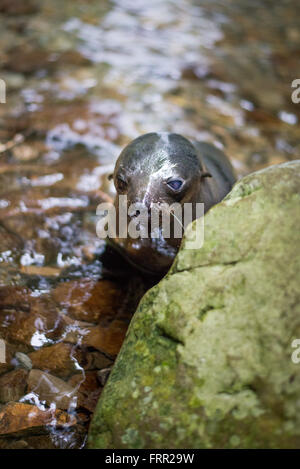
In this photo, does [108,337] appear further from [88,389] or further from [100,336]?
[88,389]

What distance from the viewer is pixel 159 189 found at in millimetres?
2865

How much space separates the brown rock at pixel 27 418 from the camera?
217cm

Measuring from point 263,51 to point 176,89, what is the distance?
243 cm

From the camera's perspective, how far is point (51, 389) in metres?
2.41

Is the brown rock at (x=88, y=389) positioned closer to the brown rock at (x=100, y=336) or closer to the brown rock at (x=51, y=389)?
the brown rock at (x=51, y=389)

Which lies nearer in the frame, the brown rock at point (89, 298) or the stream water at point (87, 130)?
the stream water at point (87, 130)

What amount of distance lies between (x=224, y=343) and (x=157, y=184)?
1.27m

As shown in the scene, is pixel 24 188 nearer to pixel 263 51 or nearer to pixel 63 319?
pixel 63 319

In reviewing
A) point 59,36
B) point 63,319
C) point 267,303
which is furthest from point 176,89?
point 267,303

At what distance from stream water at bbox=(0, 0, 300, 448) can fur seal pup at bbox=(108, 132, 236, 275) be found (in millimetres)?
279

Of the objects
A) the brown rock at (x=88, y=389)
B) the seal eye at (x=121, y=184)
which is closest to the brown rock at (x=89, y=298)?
the brown rock at (x=88, y=389)

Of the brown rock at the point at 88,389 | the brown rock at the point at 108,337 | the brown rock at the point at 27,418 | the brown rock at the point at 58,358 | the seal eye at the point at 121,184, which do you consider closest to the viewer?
the brown rock at the point at 27,418

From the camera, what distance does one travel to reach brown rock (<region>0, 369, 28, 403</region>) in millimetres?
2342

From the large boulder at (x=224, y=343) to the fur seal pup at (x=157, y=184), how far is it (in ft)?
2.23
